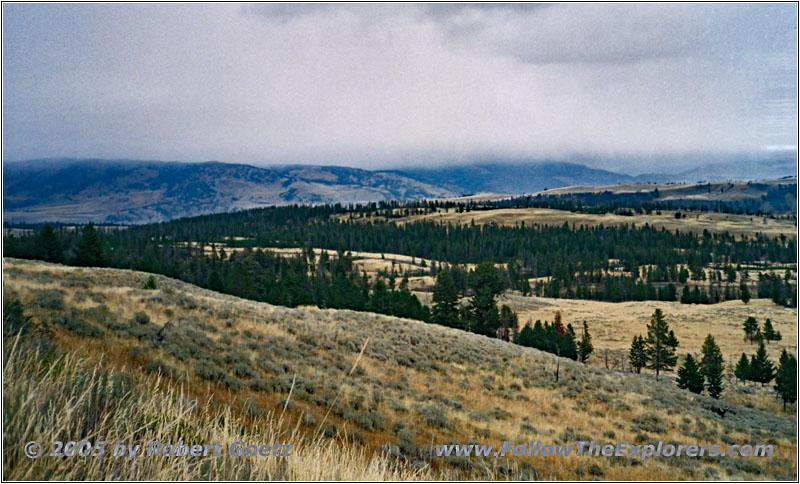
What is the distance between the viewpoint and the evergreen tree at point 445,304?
61.2 metres

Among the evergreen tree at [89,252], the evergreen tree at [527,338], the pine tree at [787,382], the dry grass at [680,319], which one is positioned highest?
the evergreen tree at [89,252]

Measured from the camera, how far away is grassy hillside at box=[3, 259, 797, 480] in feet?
12.3

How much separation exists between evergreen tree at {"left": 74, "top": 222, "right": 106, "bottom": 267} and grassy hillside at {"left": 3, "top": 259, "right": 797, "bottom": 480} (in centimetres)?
3630

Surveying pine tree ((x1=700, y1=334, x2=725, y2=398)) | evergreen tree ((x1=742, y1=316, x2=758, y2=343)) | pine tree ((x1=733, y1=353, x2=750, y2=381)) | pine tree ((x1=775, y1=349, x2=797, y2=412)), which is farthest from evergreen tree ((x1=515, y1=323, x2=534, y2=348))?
evergreen tree ((x1=742, y1=316, x2=758, y2=343))

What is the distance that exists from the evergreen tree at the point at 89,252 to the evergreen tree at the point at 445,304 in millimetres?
41133

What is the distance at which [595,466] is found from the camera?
988 centimetres

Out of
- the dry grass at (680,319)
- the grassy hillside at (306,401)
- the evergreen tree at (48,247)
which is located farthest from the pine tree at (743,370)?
the evergreen tree at (48,247)

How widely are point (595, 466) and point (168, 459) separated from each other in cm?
936

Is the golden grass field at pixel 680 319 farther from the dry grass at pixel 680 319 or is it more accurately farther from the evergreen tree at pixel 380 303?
the evergreen tree at pixel 380 303

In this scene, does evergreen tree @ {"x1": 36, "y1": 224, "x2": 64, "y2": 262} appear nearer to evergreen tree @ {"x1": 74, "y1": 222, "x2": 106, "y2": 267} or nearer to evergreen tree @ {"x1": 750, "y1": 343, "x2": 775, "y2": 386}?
evergreen tree @ {"x1": 74, "y1": 222, "x2": 106, "y2": 267}

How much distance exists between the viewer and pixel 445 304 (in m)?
61.9

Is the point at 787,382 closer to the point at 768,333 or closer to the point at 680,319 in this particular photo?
the point at 768,333

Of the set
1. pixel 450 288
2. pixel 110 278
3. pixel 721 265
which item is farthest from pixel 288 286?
pixel 721 265

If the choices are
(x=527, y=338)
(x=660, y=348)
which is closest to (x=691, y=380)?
(x=660, y=348)
